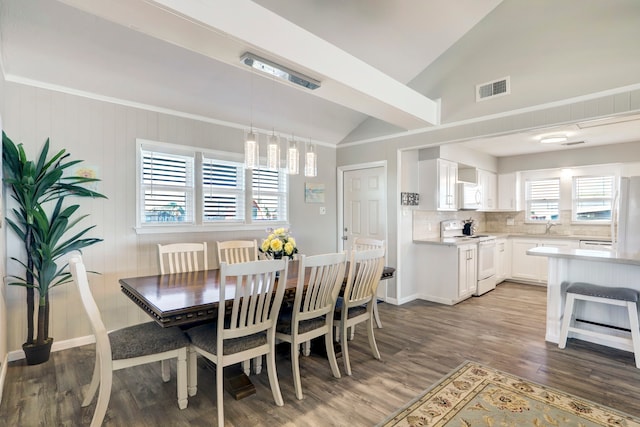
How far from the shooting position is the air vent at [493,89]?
3540 mm

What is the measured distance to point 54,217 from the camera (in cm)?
291

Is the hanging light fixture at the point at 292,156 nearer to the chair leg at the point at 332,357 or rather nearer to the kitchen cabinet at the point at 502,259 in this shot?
the chair leg at the point at 332,357

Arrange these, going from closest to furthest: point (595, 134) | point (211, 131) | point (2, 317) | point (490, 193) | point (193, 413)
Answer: point (193, 413)
point (2, 317)
point (211, 131)
point (595, 134)
point (490, 193)

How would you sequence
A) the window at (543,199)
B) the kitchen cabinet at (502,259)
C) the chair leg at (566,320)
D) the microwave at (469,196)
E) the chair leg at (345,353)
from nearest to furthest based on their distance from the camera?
the chair leg at (345,353)
the chair leg at (566,320)
the microwave at (469,196)
the kitchen cabinet at (502,259)
the window at (543,199)

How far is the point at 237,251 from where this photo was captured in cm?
355

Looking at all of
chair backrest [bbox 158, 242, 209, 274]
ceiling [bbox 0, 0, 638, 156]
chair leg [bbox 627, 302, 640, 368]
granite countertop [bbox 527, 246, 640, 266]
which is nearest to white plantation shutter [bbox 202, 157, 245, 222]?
ceiling [bbox 0, 0, 638, 156]

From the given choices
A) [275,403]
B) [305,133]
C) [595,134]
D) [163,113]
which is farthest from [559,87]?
[163,113]

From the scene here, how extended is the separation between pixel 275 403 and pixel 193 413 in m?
0.54

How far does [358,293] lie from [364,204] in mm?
2481

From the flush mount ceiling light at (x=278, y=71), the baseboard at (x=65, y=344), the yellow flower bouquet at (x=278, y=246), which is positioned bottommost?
the baseboard at (x=65, y=344)

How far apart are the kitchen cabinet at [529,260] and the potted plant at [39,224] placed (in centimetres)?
643

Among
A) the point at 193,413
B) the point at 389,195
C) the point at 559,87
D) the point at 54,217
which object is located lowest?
the point at 193,413

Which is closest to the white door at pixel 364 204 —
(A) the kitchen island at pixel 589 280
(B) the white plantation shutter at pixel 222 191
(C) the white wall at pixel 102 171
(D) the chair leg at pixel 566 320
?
(B) the white plantation shutter at pixel 222 191

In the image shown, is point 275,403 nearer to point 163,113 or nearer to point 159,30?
point 159,30
